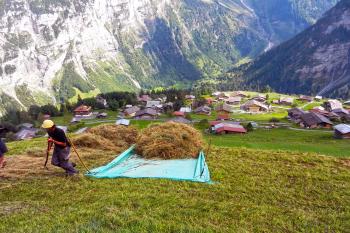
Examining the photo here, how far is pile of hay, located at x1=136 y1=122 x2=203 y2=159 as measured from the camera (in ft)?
68.1

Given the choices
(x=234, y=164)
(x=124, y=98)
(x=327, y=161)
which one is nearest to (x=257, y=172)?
(x=234, y=164)

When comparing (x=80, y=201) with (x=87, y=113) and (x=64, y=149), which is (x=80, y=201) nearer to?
(x=64, y=149)

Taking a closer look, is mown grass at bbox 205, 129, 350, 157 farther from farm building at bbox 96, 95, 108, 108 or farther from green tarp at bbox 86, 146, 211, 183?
farm building at bbox 96, 95, 108, 108

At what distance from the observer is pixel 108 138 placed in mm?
24953

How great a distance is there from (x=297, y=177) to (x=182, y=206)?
6.53 metres

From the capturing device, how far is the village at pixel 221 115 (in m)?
87.2

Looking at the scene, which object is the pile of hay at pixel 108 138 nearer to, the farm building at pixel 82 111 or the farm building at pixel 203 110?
the farm building at pixel 203 110

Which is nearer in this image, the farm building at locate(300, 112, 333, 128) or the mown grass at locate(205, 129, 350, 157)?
the mown grass at locate(205, 129, 350, 157)

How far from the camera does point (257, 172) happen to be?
18141 mm

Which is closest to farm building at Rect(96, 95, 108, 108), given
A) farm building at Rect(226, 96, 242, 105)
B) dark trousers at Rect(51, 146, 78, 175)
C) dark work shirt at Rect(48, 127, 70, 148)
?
farm building at Rect(226, 96, 242, 105)

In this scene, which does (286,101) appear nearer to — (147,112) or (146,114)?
(147,112)

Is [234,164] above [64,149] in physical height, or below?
below

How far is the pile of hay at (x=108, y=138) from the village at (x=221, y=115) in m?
43.9

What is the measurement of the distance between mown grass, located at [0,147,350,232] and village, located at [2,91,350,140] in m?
52.9
